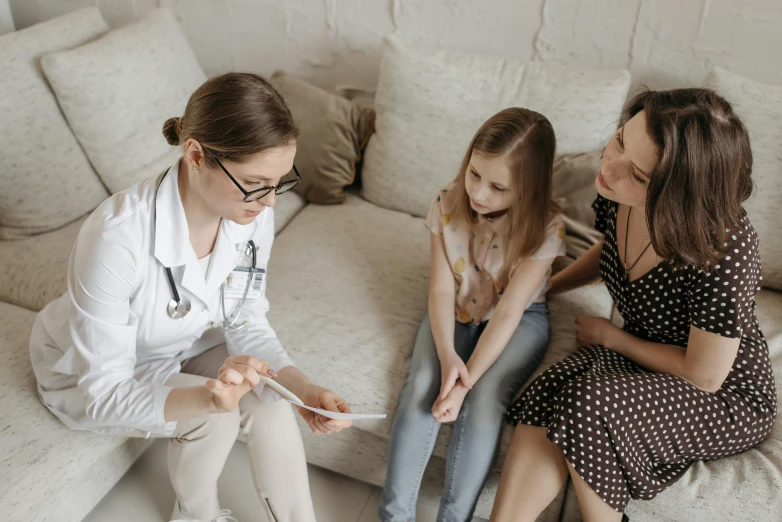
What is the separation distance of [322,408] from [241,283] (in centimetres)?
34

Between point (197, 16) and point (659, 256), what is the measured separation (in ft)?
6.54

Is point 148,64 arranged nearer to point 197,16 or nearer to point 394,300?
point 197,16

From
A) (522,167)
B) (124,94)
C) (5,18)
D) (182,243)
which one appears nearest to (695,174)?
(522,167)

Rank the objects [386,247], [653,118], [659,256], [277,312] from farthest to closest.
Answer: [386,247] < [277,312] < [659,256] < [653,118]

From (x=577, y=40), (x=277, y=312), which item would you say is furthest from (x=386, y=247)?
(x=577, y=40)

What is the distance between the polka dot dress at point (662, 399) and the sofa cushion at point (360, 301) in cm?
18

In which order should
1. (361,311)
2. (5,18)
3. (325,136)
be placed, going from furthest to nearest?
(5,18) → (325,136) → (361,311)

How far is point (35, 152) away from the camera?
6.40ft

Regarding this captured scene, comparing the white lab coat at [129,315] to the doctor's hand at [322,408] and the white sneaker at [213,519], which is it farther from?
the white sneaker at [213,519]

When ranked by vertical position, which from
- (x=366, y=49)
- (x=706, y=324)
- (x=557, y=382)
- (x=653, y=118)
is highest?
(x=653, y=118)

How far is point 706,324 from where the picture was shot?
54.1 inches

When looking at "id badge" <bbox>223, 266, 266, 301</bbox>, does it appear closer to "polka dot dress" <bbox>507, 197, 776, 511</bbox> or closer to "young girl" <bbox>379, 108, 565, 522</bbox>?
"young girl" <bbox>379, 108, 565, 522</bbox>

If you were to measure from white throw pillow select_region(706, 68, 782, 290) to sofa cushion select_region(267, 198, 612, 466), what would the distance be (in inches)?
19.3

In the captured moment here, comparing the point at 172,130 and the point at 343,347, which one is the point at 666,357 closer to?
the point at 343,347
